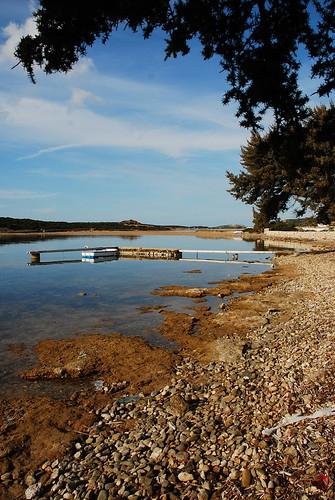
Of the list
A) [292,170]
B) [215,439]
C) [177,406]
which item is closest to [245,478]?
[215,439]

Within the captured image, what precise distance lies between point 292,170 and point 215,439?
233 inches

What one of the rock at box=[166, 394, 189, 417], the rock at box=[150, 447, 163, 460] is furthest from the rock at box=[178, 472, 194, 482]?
the rock at box=[166, 394, 189, 417]

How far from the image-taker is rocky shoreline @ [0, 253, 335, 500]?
15.4 ft

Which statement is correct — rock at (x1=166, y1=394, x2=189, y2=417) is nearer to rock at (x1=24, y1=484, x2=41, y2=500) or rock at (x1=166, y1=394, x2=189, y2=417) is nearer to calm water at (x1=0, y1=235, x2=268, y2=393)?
rock at (x1=24, y1=484, x2=41, y2=500)

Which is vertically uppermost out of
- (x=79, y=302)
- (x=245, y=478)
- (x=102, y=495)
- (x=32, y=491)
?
(x=245, y=478)

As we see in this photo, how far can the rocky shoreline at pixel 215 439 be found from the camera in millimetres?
4688

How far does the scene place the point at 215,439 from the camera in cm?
586

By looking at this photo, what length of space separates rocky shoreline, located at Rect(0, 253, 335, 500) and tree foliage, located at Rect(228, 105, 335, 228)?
15.9ft

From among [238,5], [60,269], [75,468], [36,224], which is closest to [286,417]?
[75,468]

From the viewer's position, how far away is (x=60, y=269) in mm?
38812

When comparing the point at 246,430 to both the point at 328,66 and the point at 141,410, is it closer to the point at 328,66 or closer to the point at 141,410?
the point at 141,410

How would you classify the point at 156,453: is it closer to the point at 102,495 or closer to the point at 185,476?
the point at 185,476

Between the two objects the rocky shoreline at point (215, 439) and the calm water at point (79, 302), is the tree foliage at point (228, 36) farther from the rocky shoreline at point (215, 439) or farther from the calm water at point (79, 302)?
the calm water at point (79, 302)

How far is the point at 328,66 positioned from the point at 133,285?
73.3 ft
